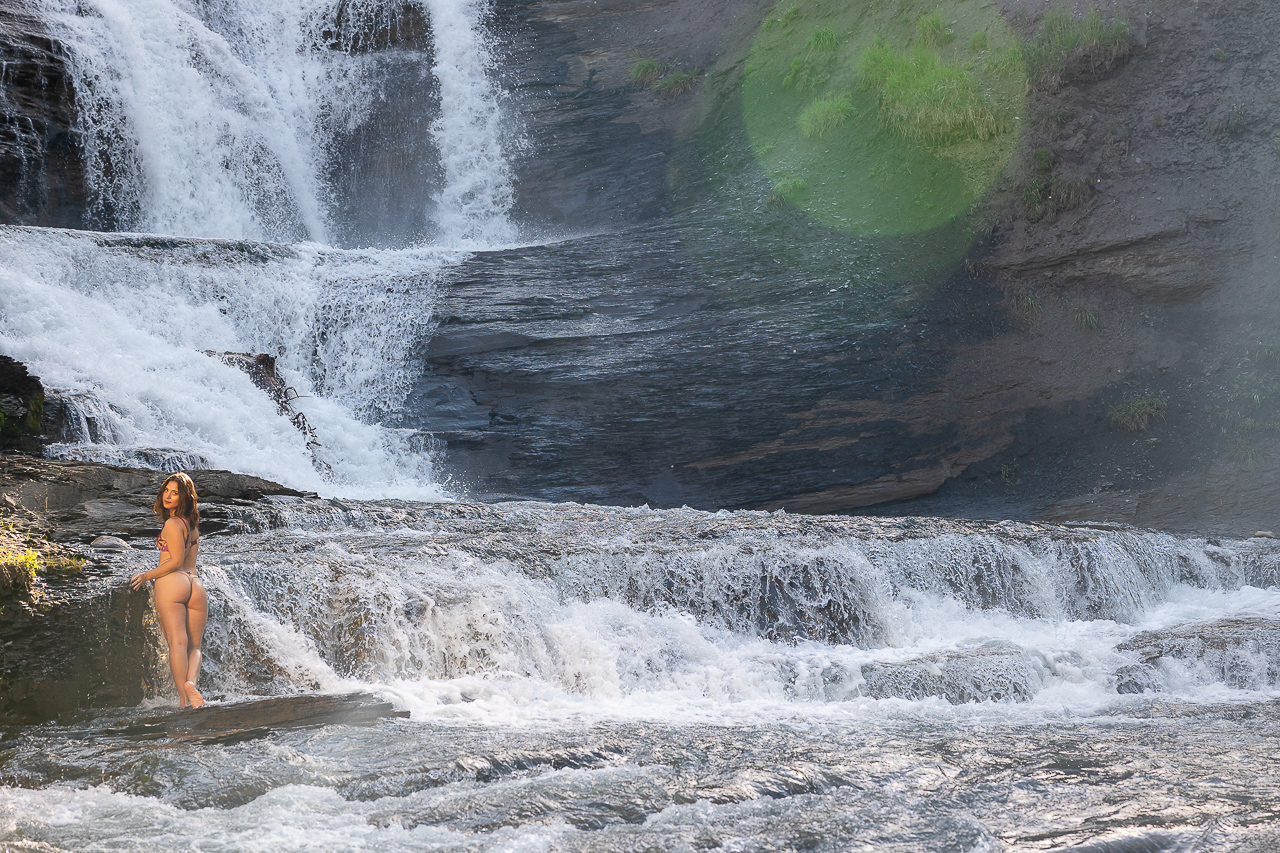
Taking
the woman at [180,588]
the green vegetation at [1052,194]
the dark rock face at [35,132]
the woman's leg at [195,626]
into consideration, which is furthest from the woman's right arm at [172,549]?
the dark rock face at [35,132]

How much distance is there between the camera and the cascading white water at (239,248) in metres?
11.8

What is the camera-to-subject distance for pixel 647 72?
2095 cm

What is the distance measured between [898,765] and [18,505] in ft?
21.4

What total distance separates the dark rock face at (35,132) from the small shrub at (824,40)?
13996mm

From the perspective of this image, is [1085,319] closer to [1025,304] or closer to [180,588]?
[1025,304]

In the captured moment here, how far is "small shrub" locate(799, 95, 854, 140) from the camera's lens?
17516 mm

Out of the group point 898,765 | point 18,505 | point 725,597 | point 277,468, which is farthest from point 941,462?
point 18,505

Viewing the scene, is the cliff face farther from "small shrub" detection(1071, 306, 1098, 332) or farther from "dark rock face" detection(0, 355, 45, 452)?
"dark rock face" detection(0, 355, 45, 452)

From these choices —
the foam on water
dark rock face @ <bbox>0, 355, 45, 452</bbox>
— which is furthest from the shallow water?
the foam on water

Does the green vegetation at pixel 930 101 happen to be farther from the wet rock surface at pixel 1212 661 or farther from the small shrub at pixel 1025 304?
the wet rock surface at pixel 1212 661

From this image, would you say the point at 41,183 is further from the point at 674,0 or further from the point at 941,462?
the point at 941,462

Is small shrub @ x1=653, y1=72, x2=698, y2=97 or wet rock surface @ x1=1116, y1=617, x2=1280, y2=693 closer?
wet rock surface @ x1=1116, y1=617, x2=1280, y2=693

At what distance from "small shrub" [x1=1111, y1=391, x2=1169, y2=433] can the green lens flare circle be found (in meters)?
4.12

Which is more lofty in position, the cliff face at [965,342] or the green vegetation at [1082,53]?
the green vegetation at [1082,53]
